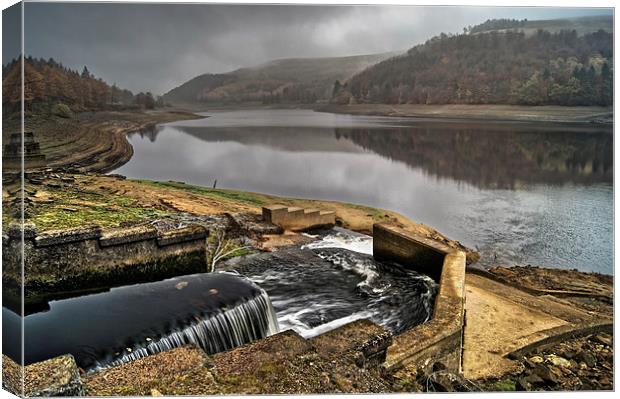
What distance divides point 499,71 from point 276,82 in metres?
2.39

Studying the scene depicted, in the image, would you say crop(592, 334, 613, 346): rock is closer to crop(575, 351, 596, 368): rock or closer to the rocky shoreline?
crop(575, 351, 596, 368): rock

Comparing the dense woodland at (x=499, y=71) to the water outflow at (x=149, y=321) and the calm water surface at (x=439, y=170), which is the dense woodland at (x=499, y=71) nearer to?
the calm water surface at (x=439, y=170)

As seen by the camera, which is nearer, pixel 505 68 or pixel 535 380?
pixel 535 380

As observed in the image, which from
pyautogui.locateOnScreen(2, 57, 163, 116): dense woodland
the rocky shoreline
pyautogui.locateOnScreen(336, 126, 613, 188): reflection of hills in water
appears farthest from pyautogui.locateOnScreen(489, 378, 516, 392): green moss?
pyautogui.locateOnScreen(2, 57, 163, 116): dense woodland

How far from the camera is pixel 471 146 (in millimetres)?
6809

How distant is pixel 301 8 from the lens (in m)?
6.16

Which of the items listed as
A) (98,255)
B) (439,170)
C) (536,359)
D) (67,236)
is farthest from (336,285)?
(67,236)

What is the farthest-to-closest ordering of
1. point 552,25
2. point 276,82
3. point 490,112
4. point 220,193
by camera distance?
1. point 490,112
2. point 276,82
3. point 220,193
4. point 552,25

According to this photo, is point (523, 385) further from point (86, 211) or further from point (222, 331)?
point (86, 211)

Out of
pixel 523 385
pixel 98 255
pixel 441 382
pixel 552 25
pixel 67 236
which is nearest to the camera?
pixel 441 382

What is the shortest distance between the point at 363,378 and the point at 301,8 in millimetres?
3519

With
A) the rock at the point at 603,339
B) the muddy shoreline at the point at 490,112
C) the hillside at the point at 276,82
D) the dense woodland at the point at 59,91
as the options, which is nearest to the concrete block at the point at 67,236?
the dense woodland at the point at 59,91

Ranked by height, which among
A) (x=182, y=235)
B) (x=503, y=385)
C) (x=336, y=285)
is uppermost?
(x=182, y=235)

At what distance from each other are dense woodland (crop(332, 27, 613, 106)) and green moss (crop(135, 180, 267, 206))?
59.5 inches
